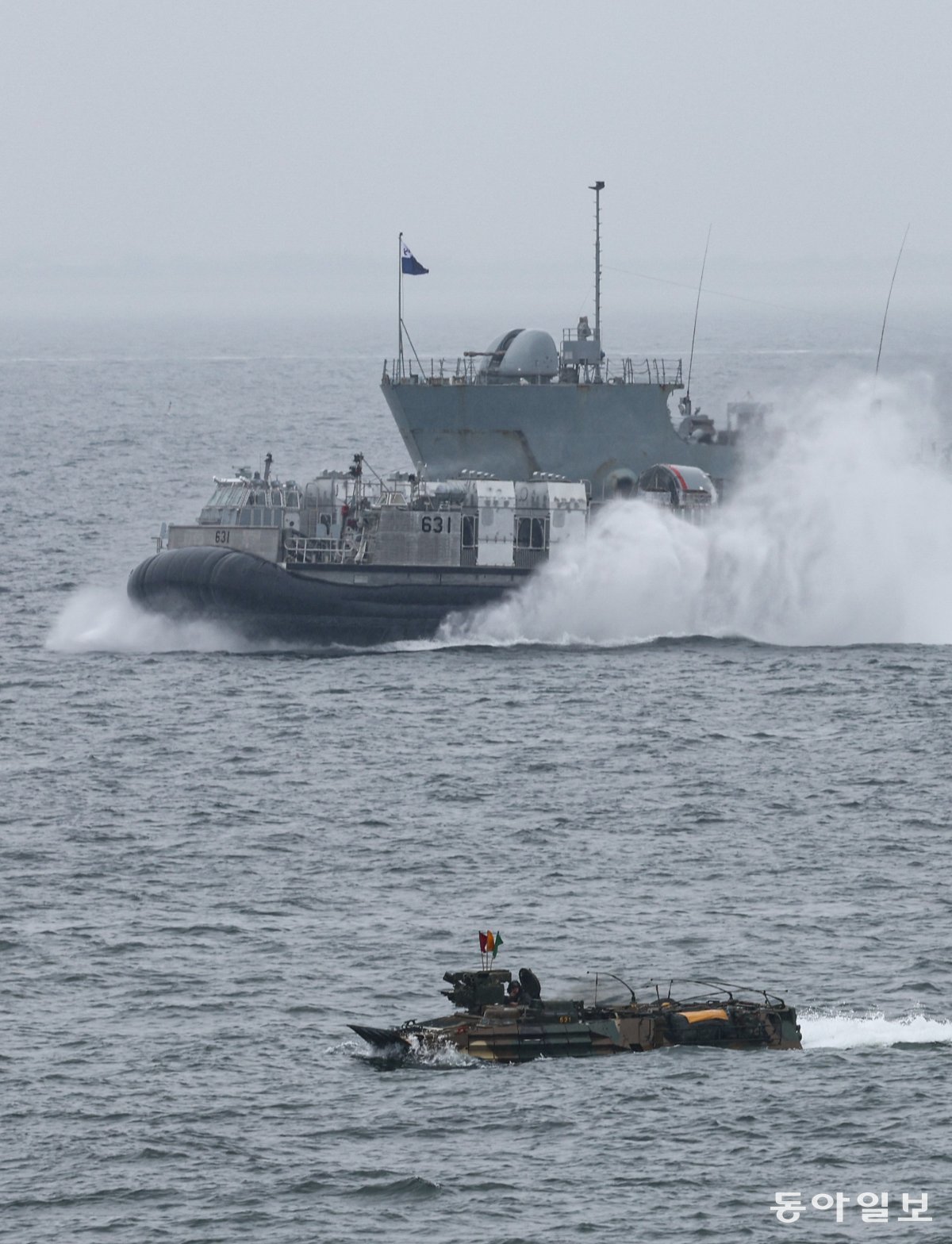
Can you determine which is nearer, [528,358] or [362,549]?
[362,549]

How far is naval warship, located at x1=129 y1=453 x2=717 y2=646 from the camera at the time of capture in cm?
5997

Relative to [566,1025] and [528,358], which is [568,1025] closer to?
[566,1025]

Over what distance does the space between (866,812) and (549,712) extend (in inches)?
465

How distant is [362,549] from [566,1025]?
31.7 meters

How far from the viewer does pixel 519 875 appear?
129 ft

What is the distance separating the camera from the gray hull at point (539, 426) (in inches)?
2653

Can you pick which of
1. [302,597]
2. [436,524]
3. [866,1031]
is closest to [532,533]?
[436,524]

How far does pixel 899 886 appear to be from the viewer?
38688 millimetres

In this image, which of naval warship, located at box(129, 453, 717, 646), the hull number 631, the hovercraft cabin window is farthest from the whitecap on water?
the hovercraft cabin window

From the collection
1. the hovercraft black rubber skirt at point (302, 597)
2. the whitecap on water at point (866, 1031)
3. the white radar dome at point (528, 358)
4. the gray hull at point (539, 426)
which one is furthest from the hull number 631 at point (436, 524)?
the whitecap on water at point (866, 1031)

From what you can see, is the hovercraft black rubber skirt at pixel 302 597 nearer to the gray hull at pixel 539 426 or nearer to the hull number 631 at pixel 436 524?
the hull number 631 at pixel 436 524

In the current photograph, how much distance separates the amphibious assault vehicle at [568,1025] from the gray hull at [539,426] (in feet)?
121

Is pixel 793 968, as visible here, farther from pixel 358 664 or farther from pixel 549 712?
pixel 358 664

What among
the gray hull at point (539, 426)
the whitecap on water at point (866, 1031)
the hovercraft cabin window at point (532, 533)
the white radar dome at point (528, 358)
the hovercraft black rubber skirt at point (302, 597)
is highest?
the white radar dome at point (528, 358)
